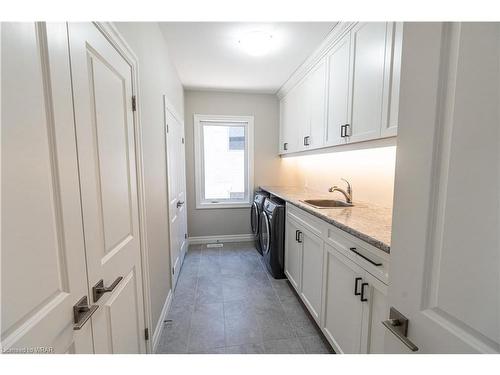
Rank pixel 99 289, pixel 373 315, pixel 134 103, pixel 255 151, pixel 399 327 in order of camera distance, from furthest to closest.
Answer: pixel 255 151, pixel 134 103, pixel 373 315, pixel 99 289, pixel 399 327

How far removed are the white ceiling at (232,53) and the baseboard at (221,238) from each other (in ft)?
7.88

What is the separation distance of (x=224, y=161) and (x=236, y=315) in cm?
241

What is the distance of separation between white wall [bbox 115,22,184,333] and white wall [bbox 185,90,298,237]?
1.30 metres

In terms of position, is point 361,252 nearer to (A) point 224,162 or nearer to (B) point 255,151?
(B) point 255,151

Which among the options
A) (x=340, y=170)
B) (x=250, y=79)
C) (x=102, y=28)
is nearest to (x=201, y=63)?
(x=250, y=79)

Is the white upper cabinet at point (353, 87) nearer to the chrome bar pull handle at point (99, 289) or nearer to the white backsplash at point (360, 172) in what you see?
the white backsplash at point (360, 172)

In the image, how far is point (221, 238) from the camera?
12.4 feet

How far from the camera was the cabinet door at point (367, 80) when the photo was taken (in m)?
1.42

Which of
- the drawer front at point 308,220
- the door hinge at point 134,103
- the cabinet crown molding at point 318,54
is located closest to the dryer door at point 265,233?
the drawer front at point 308,220

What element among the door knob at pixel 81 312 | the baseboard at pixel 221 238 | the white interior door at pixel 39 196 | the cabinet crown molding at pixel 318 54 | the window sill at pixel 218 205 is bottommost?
the baseboard at pixel 221 238

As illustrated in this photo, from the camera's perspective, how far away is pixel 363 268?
3.89 ft

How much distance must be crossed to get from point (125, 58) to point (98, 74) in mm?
347

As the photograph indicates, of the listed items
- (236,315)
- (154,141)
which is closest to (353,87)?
(154,141)
